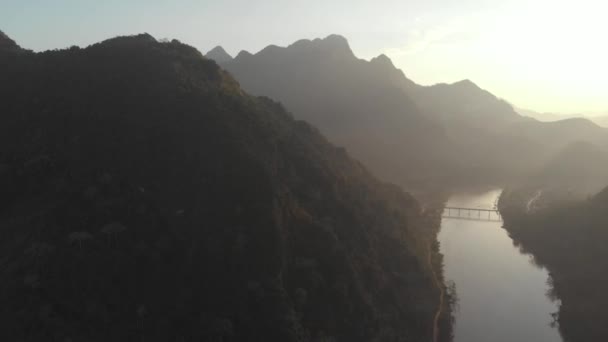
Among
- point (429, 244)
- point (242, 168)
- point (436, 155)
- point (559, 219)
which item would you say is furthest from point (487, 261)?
point (436, 155)

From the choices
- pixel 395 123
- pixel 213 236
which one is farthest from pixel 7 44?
pixel 395 123

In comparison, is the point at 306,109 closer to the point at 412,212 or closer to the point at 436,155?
the point at 436,155

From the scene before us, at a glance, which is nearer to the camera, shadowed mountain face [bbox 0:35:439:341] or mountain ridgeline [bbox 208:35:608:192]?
shadowed mountain face [bbox 0:35:439:341]

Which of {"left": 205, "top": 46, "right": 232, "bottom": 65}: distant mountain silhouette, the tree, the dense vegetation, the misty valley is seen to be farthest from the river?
{"left": 205, "top": 46, "right": 232, "bottom": 65}: distant mountain silhouette

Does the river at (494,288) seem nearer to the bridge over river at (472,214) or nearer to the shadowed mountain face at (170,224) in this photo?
the shadowed mountain face at (170,224)

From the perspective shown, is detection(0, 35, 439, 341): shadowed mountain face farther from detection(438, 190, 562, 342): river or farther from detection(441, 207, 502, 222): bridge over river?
detection(441, 207, 502, 222): bridge over river

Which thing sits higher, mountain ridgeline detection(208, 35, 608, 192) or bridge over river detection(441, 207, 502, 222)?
mountain ridgeline detection(208, 35, 608, 192)
